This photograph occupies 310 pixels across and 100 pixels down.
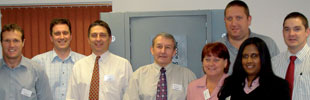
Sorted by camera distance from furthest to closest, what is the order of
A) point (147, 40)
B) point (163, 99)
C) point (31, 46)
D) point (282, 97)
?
point (31, 46), point (147, 40), point (163, 99), point (282, 97)

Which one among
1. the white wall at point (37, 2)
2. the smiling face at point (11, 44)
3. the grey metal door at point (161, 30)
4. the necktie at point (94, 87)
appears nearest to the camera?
the smiling face at point (11, 44)

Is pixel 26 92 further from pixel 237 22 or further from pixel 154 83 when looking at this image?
pixel 237 22

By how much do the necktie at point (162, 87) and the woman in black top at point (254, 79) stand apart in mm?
540

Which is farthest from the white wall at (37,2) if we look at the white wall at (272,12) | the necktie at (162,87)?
the necktie at (162,87)

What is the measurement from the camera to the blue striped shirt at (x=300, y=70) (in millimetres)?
2281

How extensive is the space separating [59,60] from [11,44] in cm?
67

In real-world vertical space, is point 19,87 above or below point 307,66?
below

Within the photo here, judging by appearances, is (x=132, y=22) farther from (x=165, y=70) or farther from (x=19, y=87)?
(x=19, y=87)

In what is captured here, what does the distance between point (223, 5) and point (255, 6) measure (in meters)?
0.45

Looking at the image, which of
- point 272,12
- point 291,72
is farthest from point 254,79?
point 272,12

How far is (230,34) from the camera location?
271 centimetres

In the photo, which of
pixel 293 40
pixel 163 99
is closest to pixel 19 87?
pixel 163 99

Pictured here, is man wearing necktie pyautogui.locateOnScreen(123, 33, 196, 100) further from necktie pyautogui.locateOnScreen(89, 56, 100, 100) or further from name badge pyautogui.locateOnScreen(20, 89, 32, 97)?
name badge pyautogui.locateOnScreen(20, 89, 32, 97)

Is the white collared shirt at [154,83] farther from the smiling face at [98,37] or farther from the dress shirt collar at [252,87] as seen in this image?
the dress shirt collar at [252,87]
